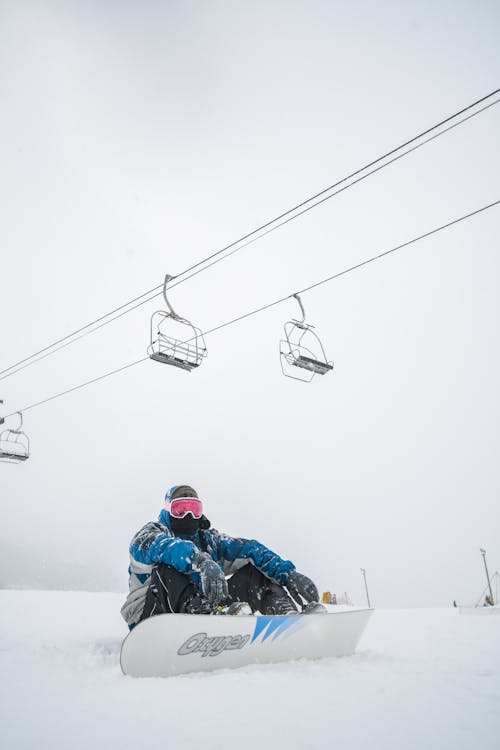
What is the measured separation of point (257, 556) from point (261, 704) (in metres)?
1.96

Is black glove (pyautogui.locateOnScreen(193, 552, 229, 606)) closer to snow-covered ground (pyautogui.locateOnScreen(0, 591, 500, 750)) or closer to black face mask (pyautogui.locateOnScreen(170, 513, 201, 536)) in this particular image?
snow-covered ground (pyautogui.locateOnScreen(0, 591, 500, 750))

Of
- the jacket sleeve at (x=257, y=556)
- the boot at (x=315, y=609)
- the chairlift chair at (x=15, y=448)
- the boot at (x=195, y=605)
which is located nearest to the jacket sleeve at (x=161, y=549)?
the boot at (x=195, y=605)

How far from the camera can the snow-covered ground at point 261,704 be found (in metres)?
1.71

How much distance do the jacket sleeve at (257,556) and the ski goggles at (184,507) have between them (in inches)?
20.1

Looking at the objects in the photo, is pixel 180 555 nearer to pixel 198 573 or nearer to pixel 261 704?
pixel 198 573

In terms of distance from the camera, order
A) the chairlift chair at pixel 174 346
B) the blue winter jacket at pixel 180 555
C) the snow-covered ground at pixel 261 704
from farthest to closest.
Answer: the chairlift chair at pixel 174 346
the blue winter jacket at pixel 180 555
the snow-covered ground at pixel 261 704

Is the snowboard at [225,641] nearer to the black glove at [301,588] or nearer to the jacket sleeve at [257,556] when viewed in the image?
the black glove at [301,588]

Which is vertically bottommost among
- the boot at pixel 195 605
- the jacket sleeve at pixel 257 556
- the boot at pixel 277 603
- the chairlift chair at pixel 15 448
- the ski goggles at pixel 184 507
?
the boot at pixel 277 603

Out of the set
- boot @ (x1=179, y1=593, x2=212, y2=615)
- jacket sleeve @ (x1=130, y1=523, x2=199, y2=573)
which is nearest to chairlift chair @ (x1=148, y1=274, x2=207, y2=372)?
jacket sleeve @ (x1=130, y1=523, x2=199, y2=573)

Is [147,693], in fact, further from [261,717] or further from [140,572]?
[140,572]

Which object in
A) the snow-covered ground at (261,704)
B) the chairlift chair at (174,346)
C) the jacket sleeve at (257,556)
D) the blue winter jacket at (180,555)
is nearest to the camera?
the snow-covered ground at (261,704)

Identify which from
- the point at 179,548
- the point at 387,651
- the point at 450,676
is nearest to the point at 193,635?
the point at 179,548

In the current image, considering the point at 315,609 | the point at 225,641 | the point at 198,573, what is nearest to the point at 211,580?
the point at 198,573

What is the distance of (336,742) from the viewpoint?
1.68 meters
